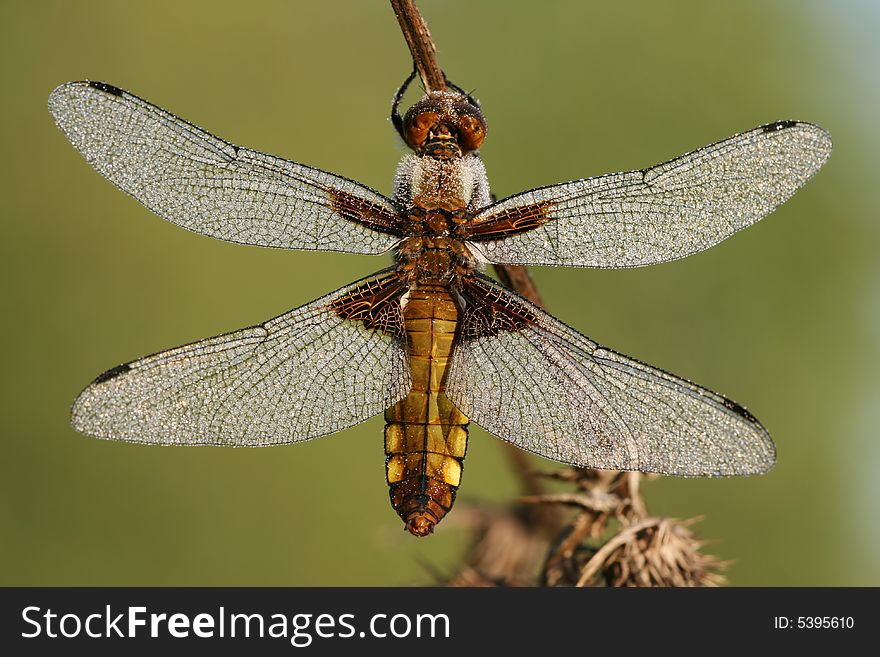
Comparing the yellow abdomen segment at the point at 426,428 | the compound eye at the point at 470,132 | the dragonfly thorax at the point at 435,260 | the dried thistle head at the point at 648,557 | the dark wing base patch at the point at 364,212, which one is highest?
the compound eye at the point at 470,132

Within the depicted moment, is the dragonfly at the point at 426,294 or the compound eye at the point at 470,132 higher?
the compound eye at the point at 470,132

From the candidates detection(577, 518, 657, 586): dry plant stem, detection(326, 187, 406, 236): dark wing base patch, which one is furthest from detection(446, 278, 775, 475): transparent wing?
detection(577, 518, 657, 586): dry plant stem

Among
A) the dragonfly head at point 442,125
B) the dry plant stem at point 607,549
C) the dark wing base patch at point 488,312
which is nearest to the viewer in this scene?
the dark wing base patch at point 488,312

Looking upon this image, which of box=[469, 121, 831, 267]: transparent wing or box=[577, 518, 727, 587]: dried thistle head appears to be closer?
box=[469, 121, 831, 267]: transparent wing

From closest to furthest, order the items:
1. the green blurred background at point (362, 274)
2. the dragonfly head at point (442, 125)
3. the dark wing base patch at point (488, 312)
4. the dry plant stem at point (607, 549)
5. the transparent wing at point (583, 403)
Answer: the transparent wing at point (583, 403) → the dark wing base patch at point (488, 312) → the dragonfly head at point (442, 125) → the dry plant stem at point (607, 549) → the green blurred background at point (362, 274)

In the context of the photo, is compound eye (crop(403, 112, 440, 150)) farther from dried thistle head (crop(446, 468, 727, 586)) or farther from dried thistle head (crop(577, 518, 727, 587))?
dried thistle head (crop(577, 518, 727, 587))

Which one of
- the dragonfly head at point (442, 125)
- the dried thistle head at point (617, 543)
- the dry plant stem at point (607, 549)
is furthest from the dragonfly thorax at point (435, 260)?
the dry plant stem at point (607, 549)

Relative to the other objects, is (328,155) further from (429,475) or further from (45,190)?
(429,475)

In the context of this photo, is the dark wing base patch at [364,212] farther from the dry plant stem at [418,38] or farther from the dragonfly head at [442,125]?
the dry plant stem at [418,38]

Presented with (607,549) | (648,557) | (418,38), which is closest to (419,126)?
(418,38)
